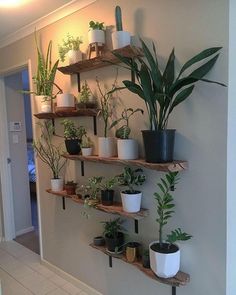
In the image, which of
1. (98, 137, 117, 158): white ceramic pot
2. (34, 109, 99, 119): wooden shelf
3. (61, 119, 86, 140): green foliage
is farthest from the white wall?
(98, 137, 117, 158): white ceramic pot

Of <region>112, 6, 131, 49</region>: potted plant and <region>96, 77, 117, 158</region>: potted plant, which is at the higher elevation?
<region>112, 6, 131, 49</region>: potted plant

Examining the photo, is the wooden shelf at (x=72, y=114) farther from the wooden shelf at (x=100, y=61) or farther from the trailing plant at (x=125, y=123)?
the wooden shelf at (x=100, y=61)

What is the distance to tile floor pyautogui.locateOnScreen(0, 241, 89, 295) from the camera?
7.51 feet

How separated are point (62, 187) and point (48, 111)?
26.7 inches

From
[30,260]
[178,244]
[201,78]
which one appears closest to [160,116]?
[201,78]

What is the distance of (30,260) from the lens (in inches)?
111

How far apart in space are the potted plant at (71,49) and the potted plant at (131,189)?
3.10 feet

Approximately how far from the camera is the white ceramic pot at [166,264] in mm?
1479

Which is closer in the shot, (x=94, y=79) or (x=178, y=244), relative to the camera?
(x=178, y=244)

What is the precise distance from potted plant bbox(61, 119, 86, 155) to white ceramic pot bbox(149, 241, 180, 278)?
982 millimetres

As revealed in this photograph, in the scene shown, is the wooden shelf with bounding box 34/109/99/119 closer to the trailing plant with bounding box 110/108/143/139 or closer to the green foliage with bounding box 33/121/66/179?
the green foliage with bounding box 33/121/66/179

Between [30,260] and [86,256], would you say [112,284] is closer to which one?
[86,256]

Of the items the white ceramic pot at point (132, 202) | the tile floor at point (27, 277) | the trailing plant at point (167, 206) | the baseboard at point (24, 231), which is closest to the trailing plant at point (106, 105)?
the white ceramic pot at point (132, 202)

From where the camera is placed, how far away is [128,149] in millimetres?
1678
